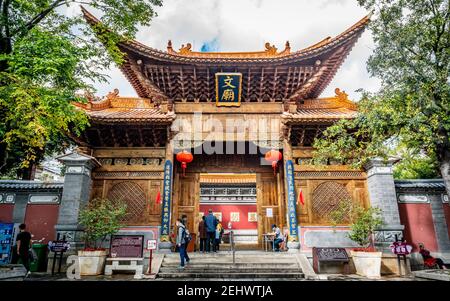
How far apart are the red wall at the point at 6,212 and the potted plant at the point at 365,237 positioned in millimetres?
10264

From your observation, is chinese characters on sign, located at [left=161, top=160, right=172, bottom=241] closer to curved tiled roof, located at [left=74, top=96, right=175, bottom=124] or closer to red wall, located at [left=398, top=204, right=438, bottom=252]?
curved tiled roof, located at [left=74, top=96, right=175, bottom=124]

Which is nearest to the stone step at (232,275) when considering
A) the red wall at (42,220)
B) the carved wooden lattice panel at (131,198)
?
the carved wooden lattice panel at (131,198)

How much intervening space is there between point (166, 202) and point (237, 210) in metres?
9.87

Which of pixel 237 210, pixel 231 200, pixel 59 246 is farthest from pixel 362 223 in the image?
pixel 231 200

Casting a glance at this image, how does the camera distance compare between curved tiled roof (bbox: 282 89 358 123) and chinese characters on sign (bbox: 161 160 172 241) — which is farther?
curved tiled roof (bbox: 282 89 358 123)

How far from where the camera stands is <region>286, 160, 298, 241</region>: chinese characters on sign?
9156 millimetres

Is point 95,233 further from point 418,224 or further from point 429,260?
point 418,224

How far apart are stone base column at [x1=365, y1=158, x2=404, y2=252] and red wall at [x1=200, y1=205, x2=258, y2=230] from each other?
999 centimetres

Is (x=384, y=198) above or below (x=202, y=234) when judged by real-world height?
above

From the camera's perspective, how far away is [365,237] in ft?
26.0

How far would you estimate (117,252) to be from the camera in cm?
752

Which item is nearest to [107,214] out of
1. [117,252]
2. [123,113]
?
[117,252]

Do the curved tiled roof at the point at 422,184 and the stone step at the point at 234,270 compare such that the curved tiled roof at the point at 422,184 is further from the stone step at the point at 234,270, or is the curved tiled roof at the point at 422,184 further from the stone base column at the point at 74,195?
the stone base column at the point at 74,195

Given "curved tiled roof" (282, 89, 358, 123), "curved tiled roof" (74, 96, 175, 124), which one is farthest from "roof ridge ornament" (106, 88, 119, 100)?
"curved tiled roof" (282, 89, 358, 123)
